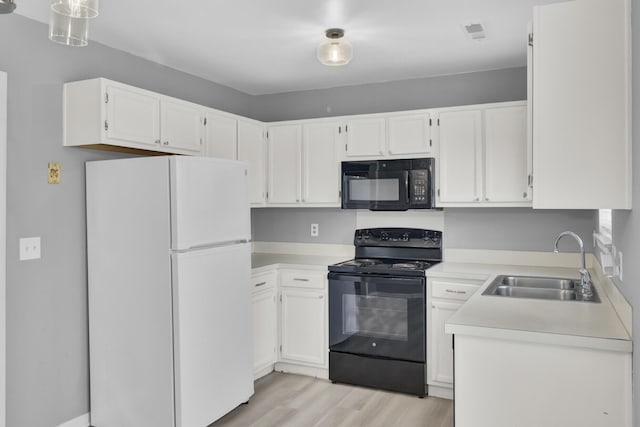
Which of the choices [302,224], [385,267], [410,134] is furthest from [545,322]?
[302,224]

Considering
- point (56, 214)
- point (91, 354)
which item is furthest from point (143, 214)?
point (91, 354)

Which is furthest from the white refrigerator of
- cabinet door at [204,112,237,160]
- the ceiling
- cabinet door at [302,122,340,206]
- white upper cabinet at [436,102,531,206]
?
white upper cabinet at [436,102,531,206]

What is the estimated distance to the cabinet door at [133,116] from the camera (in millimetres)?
2865

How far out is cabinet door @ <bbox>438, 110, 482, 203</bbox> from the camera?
368cm

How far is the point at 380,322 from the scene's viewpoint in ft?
12.1

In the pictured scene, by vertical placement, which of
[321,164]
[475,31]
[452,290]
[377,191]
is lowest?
[452,290]

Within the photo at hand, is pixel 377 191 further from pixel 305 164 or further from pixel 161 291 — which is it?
pixel 161 291

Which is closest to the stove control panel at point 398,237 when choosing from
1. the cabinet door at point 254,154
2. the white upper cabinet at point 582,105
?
the cabinet door at point 254,154

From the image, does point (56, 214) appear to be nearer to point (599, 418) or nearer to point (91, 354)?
point (91, 354)

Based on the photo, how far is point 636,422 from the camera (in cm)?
167

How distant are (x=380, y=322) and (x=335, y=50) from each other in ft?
6.31

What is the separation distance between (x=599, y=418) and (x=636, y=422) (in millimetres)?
162

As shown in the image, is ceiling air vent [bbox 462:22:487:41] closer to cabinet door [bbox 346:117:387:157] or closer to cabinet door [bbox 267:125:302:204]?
cabinet door [bbox 346:117:387:157]

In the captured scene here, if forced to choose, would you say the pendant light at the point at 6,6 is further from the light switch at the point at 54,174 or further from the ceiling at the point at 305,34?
the light switch at the point at 54,174
